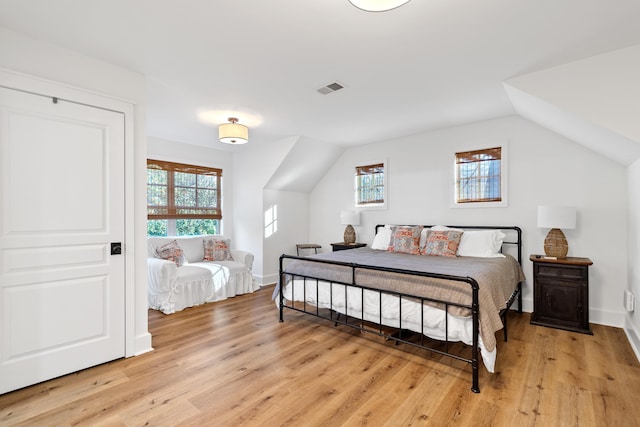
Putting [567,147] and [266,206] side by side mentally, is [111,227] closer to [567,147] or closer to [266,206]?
[266,206]

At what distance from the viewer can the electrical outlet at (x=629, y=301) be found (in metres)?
2.95

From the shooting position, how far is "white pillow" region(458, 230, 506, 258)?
3.73 metres

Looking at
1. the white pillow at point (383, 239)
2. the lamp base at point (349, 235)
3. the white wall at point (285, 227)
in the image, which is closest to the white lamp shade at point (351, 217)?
the lamp base at point (349, 235)

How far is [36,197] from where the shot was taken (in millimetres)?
2289

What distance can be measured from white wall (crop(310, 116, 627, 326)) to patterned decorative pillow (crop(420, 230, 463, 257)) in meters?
0.58

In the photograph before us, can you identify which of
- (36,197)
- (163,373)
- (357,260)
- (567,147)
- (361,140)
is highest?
Result: (361,140)

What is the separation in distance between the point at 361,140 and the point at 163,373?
4230 mm

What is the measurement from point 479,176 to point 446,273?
2.19 m

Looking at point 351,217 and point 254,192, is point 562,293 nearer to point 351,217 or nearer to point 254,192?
point 351,217

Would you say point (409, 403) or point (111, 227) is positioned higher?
point (111, 227)

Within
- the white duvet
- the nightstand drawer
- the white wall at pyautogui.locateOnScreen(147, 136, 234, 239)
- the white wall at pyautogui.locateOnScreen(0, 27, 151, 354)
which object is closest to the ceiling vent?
the white wall at pyautogui.locateOnScreen(0, 27, 151, 354)

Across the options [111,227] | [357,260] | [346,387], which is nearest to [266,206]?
[357,260]

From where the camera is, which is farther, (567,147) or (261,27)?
(567,147)

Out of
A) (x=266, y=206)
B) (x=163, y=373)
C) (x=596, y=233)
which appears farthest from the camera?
(x=266, y=206)
